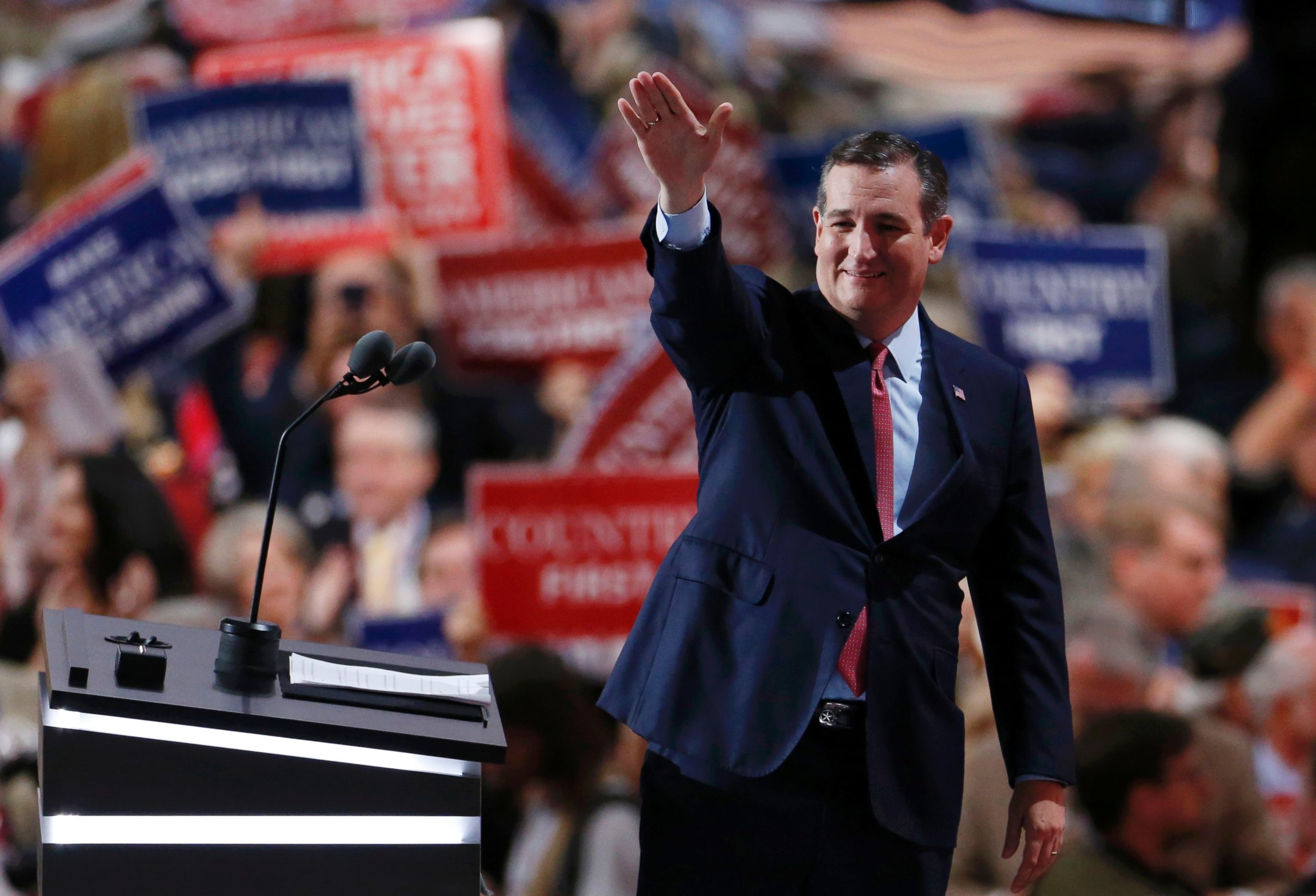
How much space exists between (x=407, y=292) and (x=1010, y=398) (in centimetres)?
436

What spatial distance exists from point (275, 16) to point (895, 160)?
5.80m

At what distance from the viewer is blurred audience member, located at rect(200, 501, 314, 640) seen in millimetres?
5418

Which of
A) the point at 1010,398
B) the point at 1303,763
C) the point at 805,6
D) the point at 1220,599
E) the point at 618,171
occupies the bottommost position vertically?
the point at 1303,763

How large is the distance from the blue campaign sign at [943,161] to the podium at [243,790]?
403 centimetres

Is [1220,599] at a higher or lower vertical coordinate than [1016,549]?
lower

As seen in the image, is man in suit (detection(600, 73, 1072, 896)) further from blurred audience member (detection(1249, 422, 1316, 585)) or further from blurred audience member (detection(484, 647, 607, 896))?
blurred audience member (detection(1249, 422, 1316, 585))

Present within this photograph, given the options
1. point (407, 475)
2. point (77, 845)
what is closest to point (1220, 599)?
point (407, 475)

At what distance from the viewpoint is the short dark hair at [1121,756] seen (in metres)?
3.82

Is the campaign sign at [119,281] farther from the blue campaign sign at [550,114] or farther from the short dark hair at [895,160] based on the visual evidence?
the short dark hair at [895,160]

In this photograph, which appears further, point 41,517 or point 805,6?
point 805,6

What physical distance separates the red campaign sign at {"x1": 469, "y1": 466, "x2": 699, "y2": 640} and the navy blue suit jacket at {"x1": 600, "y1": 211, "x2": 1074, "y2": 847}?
8.68 ft

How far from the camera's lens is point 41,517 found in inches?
213

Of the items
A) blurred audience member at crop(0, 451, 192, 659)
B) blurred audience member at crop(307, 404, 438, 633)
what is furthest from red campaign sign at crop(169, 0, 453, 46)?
blurred audience member at crop(0, 451, 192, 659)

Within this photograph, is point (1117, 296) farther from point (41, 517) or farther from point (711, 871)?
point (711, 871)
